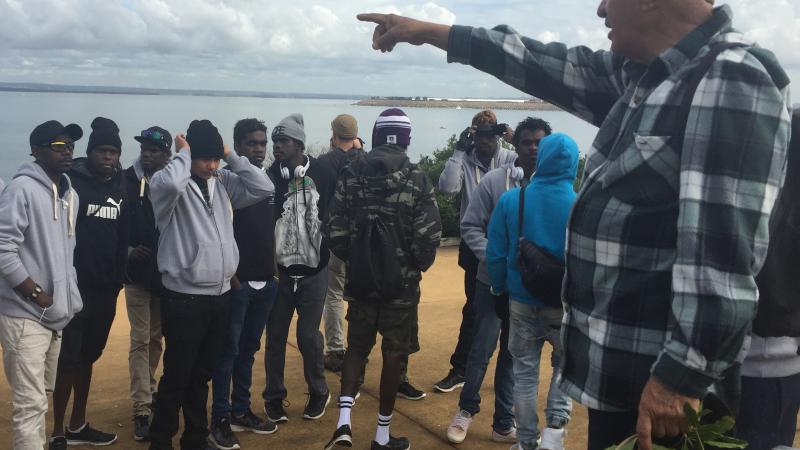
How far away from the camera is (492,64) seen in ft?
8.15

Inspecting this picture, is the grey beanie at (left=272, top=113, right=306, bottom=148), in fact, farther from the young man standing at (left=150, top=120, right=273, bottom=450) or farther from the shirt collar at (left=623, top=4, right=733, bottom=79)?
the shirt collar at (left=623, top=4, right=733, bottom=79)

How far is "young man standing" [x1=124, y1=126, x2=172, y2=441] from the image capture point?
5152mm

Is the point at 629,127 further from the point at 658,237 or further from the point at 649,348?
the point at 649,348

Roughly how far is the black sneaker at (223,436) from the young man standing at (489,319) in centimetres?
150

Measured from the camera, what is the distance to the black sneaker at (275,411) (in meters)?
5.42

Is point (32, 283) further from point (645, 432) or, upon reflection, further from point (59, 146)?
point (645, 432)

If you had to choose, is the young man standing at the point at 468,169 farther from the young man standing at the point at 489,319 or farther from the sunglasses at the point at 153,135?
the sunglasses at the point at 153,135

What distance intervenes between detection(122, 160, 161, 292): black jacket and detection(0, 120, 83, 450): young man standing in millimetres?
770

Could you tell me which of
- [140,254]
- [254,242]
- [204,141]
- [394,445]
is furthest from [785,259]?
[140,254]

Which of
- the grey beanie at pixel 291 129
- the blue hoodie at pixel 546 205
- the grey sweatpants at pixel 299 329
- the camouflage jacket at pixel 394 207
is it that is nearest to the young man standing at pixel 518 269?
the blue hoodie at pixel 546 205

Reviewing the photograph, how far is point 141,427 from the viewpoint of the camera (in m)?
5.10

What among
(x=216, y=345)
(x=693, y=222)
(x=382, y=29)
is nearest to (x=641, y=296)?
(x=693, y=222)

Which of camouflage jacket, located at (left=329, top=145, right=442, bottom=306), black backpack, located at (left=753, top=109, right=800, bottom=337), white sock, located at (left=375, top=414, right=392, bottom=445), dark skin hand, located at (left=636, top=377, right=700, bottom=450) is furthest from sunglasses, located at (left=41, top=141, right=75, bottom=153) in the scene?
black backpack, located at (left=753, top=109, right=800, bottom=337)

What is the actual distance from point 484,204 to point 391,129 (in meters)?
0.92
